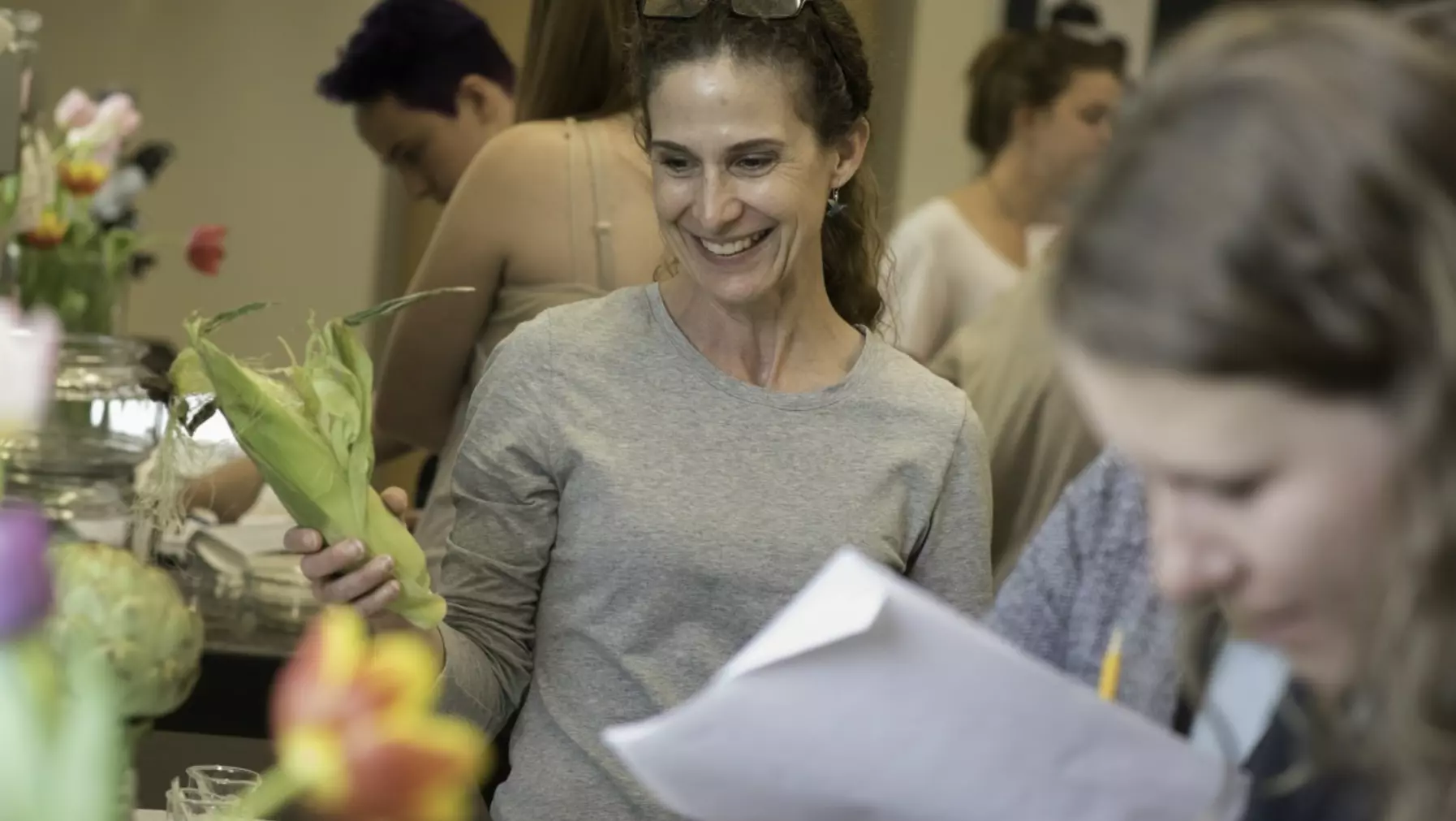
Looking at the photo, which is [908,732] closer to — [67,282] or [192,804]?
[192,804]

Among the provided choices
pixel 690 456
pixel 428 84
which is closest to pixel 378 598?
pixel 690 456

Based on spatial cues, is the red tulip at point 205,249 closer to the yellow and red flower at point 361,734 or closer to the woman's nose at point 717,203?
the woman's nose at point 717,203

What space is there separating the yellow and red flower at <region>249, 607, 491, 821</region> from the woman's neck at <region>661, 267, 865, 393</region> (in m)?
0.83

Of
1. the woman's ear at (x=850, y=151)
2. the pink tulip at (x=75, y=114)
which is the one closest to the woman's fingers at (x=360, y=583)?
the woman's ear at (x=850, y=151)

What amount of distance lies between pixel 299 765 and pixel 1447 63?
475 millimetres

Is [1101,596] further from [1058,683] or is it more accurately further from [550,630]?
[550,630]

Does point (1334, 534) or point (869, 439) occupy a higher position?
point (1334, 534)

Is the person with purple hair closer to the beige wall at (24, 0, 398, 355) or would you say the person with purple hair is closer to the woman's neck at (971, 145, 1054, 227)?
the woman's neck at (971, 145, 1054, 227)

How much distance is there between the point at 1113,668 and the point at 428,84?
1613 mm

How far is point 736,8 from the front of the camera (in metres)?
1.42

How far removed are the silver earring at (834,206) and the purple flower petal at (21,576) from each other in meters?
1.01

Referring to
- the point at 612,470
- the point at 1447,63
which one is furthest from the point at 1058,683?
the point at 612,470

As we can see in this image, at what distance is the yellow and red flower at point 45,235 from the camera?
2.60 metres

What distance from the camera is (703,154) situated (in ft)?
4.55
